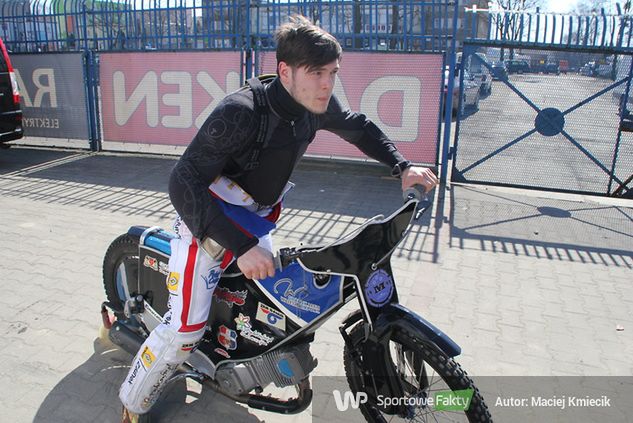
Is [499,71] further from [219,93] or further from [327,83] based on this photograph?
[327,83]

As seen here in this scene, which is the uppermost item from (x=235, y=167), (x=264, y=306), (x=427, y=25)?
(x=427, y=25)

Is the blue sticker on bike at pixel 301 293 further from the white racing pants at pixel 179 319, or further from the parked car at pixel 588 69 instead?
the parked car at pixel 588 69

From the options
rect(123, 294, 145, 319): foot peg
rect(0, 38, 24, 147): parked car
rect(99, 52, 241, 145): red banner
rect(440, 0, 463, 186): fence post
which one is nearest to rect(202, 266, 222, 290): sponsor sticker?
rect(123, 294, 145, 319): foot peg

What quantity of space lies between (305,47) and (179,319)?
4.35ft

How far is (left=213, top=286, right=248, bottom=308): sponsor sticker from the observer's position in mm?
2613

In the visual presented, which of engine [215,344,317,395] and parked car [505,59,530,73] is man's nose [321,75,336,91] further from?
parked car [505,59,530,73]

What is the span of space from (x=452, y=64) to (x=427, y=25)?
2.19ft

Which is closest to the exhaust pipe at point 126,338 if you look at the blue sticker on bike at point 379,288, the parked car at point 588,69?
the blue sticker on bike at point 379,288

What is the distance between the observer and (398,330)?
7.37 ft

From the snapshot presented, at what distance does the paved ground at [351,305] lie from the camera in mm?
3277

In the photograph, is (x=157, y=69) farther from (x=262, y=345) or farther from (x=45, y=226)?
(x=262, y=345)

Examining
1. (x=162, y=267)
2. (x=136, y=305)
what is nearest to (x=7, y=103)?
(x=136, y=305)

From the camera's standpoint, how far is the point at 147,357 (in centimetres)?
256

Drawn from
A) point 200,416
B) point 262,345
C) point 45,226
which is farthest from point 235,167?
point 45,226
